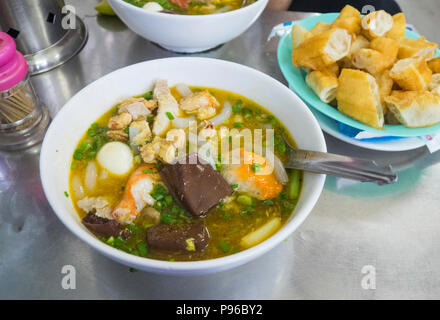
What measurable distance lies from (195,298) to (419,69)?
1.44 m

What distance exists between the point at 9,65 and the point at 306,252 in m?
1.50

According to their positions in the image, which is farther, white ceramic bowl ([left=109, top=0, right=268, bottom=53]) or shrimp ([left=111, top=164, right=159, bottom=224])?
white ceramic bowl ([left=109, top=0, right=268, bottom=53])

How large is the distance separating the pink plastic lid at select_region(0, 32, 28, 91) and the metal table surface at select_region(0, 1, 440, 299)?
35cm

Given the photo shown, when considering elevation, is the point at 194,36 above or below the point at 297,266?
above

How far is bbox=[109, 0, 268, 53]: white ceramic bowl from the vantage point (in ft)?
5.99

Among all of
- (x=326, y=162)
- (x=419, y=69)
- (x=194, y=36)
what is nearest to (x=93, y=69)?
(x=194, y=36)

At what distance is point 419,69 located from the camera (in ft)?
5.62

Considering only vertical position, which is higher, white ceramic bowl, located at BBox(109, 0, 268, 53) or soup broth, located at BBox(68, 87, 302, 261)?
white ceramic bowl, located at BBox(109, 0, 268, 53)

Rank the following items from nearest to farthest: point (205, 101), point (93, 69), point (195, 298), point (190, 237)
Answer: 1. point (190, 237)
2. point (195, 298)
3. point (205, 101)
4. point (93, 69)

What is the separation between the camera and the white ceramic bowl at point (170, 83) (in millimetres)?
1100

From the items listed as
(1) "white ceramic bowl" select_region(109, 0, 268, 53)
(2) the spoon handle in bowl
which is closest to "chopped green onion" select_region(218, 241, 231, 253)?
(2) the spoon handle in bowl

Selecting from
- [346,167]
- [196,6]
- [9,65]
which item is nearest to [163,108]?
[9,65]

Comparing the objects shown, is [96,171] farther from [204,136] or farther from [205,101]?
[205,101]

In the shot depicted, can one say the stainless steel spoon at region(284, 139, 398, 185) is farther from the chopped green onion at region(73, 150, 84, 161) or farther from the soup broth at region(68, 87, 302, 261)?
the chopped green onion at region(73, 150, 84, 161)
